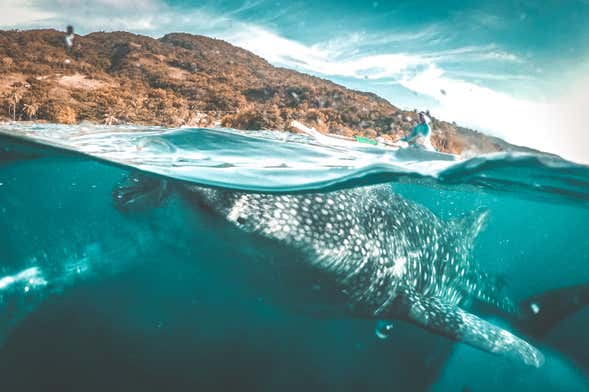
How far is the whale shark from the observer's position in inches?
143

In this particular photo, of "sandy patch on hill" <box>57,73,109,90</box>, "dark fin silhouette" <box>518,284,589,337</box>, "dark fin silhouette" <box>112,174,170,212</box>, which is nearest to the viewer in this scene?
"dark fin silhouette" <box>112,174,170,212</box>

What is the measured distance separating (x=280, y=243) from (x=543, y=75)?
6987 mm

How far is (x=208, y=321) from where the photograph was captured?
187 inches

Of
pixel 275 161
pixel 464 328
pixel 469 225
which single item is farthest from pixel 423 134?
pixel 464 328

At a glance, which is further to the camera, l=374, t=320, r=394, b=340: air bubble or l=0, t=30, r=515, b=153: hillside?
l=0, t=30, r=515, b=153: hillside

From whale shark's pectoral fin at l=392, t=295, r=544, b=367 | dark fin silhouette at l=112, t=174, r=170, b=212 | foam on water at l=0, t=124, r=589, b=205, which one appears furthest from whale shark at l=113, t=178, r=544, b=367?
foam on water at l=0, t=124, r=589, b=205

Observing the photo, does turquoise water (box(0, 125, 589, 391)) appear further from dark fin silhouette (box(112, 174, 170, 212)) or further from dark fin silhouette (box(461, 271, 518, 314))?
dark fin silhouette (box(461, 271, 518, 314))

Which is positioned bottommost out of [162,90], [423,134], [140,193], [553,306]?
[553,306]

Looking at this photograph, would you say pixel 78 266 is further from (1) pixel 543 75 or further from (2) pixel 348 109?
(2) pixel 348 109

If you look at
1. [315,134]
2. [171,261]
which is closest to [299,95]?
[315,134]

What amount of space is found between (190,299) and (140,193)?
1921 mm

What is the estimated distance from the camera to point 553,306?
5.89m

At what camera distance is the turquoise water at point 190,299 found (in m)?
3.82

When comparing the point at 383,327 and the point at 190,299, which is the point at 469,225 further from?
the point at 190,299
